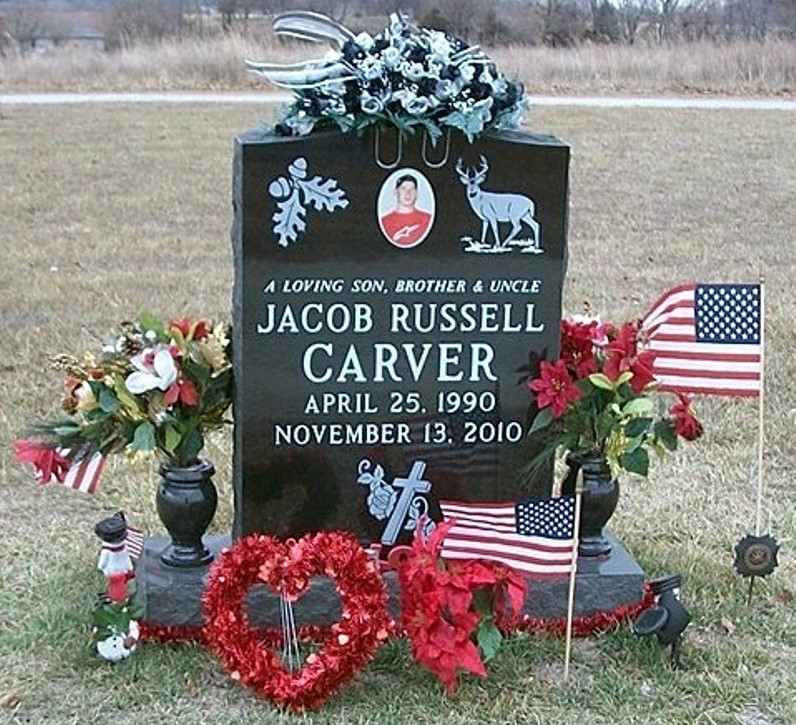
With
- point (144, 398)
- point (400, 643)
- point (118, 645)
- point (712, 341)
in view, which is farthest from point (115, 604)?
point (712, 341)

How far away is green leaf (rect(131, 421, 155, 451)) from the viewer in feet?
13.0

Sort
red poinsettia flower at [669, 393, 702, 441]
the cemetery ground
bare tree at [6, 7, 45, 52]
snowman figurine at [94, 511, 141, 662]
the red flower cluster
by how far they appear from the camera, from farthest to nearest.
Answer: bare tree at [6, 7, 45, 52], red poinsettia flower at [669, 393, 702, 441], snowman figurine at [94, 511, 141, 662], the cemetery ground, the red flower cluster

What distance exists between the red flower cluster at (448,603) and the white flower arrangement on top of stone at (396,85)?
3.81 ft

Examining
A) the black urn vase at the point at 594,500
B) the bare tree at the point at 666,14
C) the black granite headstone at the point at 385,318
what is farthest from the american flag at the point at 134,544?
the bare tree at the point at 666,14

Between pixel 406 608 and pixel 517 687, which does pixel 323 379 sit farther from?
pixel 517 687

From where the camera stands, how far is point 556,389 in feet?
13.5

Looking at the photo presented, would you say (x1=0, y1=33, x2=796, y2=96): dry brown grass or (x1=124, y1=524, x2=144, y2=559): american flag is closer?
(x1=124, y1=524, x2=144, y2=559): american flag

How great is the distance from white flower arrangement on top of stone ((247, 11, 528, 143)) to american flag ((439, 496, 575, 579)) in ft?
3.51

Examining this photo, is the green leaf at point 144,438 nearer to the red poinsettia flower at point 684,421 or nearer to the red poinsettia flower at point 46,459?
the red poinsettia flower at point 46,459

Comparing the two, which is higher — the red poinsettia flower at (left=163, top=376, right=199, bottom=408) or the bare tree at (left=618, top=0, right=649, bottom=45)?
the bare tree at (left=618, top=0, right=649, bottom=45)

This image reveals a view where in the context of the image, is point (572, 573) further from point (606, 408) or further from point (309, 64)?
point (309, 64)

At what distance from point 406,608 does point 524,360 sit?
87cm

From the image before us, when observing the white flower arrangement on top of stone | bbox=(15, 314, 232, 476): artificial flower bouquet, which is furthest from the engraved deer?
bbox=(15, 314, 232, 476): artificial flower bouquet

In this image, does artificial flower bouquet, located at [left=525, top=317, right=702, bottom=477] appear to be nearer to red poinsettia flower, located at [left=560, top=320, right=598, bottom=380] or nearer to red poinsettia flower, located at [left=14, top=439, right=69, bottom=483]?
red poinsettia flower, located at [left=560, top=320, right=598, bottom=380]
